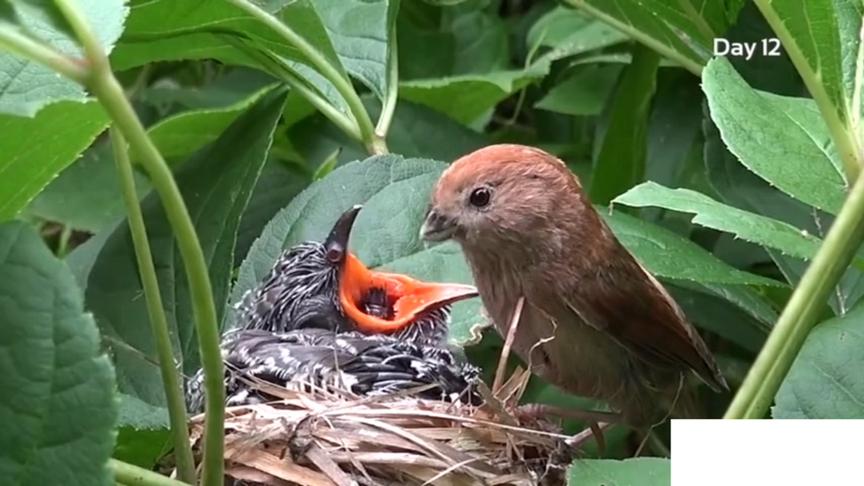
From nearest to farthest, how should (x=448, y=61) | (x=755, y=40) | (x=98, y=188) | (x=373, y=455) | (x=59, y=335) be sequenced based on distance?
1. (x=59, y=335)
2. (x=373, y=455)
3. (x=755, y=40)
4. (x=98, y=188)
5. (x=448, y=61)

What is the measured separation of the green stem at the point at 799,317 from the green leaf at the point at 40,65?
458 mm

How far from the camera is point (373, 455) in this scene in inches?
46.7

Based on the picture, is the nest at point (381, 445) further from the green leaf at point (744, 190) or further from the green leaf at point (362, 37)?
the green leaf at point (362, 37)

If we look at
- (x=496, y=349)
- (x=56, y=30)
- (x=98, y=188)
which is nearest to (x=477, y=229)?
(x=496, y=349)

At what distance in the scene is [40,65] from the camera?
799 millimetres

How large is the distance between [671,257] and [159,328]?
1.87ft

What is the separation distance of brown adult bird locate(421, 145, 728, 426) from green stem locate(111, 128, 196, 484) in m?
0.51

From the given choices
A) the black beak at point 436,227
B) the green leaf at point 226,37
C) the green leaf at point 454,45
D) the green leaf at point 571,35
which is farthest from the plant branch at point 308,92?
the green leaf at point 454,45

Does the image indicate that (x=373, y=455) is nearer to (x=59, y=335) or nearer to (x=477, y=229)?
(x=477, y=229)

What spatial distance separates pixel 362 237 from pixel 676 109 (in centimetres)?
63

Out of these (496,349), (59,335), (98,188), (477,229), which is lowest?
(496,349)

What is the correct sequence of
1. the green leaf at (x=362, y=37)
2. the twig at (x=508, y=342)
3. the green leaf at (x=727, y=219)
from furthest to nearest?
the green leaf at (x=362, y=37) < the twig at (x=508, y=342) < the green leaf at (x=727, y=219)

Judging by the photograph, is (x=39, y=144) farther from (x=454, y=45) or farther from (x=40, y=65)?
(x=454, y=45)

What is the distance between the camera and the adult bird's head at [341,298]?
62.9 inches
